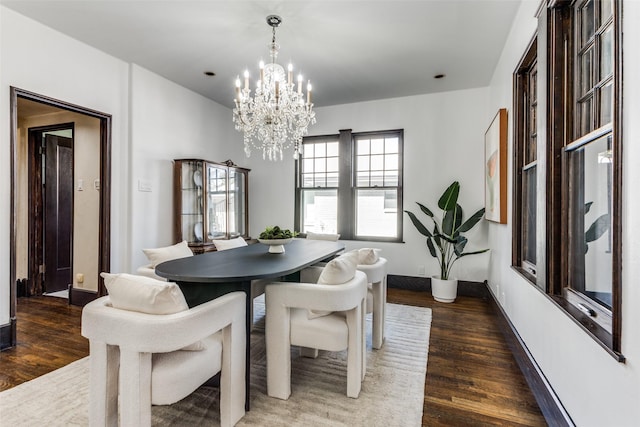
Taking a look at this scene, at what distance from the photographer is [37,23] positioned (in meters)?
2.92

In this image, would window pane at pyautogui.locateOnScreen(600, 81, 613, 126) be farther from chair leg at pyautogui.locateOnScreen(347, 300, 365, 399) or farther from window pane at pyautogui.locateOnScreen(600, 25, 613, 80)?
chair leg at pyautogui.locateOnScreen(347, 300, 365, 399)

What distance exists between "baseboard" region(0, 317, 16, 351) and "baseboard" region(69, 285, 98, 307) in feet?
3.36

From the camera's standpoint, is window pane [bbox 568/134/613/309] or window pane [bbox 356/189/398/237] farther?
window pane [bbox 356/189/398/237]

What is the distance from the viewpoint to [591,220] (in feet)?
5.10

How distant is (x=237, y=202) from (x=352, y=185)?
6.43 feet

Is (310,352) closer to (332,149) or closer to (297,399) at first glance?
(297,399)

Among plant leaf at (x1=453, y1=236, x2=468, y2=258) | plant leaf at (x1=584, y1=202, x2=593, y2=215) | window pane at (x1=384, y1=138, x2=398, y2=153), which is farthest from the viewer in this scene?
window pane at (x1=384, y1=138, x2=398, y2=153)

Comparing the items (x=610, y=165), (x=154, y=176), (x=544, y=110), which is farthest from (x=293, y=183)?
(x=610, y=165)

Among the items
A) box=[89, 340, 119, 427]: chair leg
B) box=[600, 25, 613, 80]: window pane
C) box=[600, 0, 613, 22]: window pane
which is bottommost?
box=[89, 340, 119, 427]: chair leg

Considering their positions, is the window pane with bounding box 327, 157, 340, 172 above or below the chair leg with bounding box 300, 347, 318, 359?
above

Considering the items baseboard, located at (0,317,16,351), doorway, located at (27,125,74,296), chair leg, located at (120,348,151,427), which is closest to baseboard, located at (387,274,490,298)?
chair leg, located at (120,348,151,427)

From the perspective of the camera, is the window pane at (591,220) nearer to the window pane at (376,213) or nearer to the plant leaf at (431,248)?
the plant leaf at (431,248)

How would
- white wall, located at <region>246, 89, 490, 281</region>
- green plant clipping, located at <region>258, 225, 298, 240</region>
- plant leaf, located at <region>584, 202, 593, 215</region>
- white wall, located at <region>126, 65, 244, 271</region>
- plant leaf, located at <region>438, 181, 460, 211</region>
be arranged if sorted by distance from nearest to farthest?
plant leaf, located at <region>584, 202, 593, 215</region>
green plant clipping, located at <region>258, 225, 298, 240</region>
white wall, located at <region>126, 65, 244, 271</region>
plant leaf, located at <region>438, 181, 460, 211</region>
white wall, located at <region>246, 89, 490, 281</region>

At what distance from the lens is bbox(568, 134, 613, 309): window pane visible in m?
1.38
